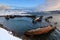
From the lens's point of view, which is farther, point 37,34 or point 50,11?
point 50,11

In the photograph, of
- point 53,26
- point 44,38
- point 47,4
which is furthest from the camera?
point 47,4

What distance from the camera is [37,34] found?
2.63 metres

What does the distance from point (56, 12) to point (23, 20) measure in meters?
0.76

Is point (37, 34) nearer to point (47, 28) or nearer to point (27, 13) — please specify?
point (47, 28)

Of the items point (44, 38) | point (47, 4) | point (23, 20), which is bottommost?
point (44, 38)

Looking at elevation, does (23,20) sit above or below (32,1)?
below

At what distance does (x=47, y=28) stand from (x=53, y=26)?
0.16 metres

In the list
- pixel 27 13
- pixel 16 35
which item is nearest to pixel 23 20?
pixel 27 13

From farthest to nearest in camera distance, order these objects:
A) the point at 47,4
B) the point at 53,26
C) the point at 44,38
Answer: the point at 47,4
the point at 53,26
the point at 44,38

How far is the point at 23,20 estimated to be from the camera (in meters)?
2.88

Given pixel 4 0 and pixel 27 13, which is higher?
pixel 4 0

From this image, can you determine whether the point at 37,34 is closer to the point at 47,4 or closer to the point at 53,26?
the point at 53,26

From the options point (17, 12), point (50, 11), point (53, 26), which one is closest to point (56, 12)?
point (50, 11)

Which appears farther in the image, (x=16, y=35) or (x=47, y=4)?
(x=47, y=4)
